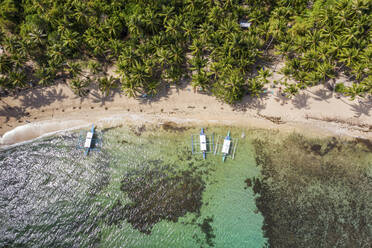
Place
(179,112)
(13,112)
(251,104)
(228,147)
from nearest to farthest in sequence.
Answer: (228,147) < (251,104) < (179,112) < (13,112)

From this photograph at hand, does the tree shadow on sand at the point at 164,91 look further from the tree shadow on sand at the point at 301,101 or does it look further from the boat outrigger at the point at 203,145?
the tree shadow on sand at the point at 301,101

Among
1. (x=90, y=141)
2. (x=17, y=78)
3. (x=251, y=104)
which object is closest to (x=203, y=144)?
(x=251, y=104)

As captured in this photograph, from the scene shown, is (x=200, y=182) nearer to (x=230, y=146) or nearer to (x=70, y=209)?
(x=230, y=146)

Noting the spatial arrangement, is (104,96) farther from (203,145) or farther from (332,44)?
(332,44)

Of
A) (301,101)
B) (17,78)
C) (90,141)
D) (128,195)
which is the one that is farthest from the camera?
(301,101)

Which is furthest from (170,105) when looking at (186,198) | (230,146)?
(186,198)
